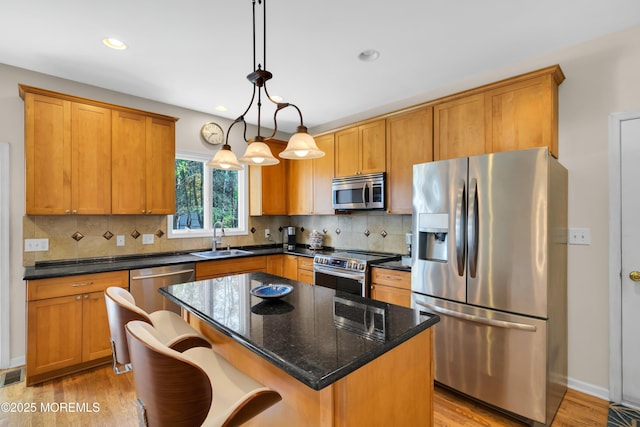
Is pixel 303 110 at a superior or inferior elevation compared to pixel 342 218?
superior

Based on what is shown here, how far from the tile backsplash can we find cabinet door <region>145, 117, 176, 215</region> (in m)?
0.31

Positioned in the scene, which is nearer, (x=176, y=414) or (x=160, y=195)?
(x=176, y=414)

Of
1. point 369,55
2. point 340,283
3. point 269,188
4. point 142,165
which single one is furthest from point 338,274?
point 142,165

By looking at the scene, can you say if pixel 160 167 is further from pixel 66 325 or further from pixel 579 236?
pixel 579 236

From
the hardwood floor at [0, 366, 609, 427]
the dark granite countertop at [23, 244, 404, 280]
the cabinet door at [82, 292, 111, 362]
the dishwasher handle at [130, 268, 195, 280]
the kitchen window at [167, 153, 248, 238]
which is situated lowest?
the hardwood floor at [0, 366, 609, 427]

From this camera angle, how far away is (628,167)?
229 centimetres

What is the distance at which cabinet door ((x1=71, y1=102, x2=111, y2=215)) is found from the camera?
9.58 ft

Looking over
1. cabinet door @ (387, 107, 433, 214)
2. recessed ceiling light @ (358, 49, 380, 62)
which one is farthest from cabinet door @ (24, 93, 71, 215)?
cabinet door @ (387, 107, 433, 214)

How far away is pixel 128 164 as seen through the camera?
10.6 ft

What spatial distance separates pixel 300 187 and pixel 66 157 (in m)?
2.69

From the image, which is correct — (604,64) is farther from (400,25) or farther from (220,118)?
(220,118)

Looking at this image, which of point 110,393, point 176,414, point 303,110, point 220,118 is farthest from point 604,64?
point 110,393

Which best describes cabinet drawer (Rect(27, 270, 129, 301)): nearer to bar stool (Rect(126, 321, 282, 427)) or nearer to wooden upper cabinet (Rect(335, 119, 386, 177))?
bar stool (Rect(126, 321, 282, 427))

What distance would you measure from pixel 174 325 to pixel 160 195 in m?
Result: 2.02
